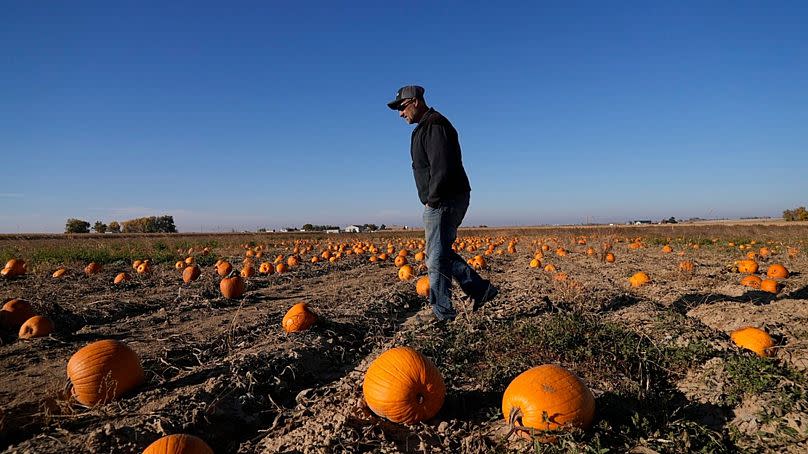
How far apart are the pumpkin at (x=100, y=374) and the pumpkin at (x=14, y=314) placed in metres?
2.79

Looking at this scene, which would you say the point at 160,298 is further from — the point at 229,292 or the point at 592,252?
the point at 592,252

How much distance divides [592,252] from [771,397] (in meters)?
12.5

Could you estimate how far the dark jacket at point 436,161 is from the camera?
173 inches

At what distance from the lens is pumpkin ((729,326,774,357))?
3.48m

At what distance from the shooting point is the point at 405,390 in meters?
2.48

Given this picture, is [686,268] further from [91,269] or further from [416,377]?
[91,269]

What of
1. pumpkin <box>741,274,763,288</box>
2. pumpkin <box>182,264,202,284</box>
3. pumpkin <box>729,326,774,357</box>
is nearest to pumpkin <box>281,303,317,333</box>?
pumpkin <box>729,326,774,357</box>

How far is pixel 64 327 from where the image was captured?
546 cm

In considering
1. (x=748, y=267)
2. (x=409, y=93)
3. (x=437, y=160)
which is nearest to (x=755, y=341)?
(x=437, y=160)

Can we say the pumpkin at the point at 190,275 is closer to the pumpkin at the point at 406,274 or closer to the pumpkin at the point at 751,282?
the pumpkin at the point at 406,274

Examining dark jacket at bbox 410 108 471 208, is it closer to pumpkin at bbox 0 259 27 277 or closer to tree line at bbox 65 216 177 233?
pumpkin at bbox 0 259 27 277

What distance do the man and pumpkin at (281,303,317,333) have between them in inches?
51.1

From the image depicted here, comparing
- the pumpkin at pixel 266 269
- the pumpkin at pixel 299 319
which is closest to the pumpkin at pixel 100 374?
the pumpkin at pixel 299 319

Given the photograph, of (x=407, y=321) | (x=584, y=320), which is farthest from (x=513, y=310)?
(x=407, y=321)
